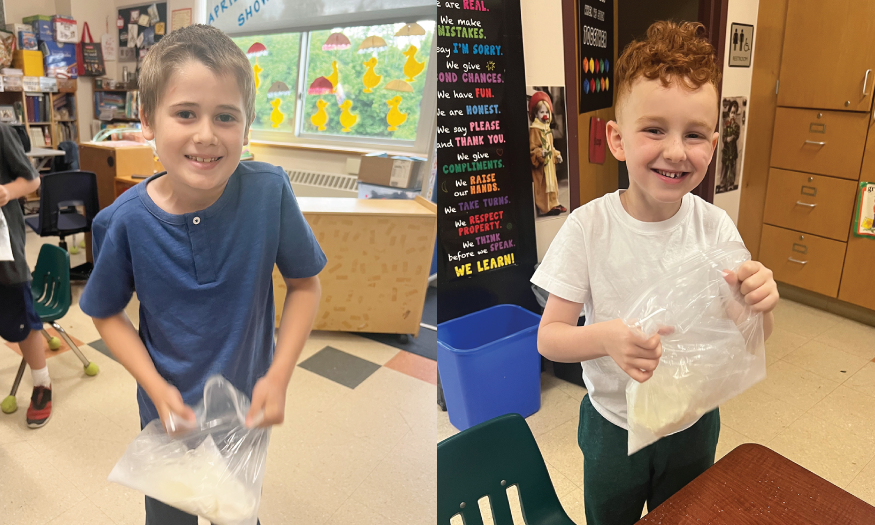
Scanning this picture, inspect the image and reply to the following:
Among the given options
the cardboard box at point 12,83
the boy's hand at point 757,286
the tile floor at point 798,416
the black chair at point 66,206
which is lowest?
the tile floor at point 798,416

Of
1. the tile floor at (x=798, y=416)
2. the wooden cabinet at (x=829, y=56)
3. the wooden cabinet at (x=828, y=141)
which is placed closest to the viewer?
the tile floor at (x=798, y=416)

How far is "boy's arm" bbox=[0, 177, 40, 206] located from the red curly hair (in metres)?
0.89

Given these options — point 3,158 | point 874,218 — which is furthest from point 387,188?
point 874,218

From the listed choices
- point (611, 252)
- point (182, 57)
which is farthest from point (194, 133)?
point (611, 252)

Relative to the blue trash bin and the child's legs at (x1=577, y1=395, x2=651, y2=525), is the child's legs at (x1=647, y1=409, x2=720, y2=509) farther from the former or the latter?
the blue trash bin

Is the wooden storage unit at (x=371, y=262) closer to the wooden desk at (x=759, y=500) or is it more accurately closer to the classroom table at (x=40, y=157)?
the classroom table at (x=40, y=157)

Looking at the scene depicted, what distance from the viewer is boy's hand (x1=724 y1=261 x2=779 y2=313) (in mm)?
815

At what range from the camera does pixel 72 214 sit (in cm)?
74

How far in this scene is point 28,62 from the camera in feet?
2.58

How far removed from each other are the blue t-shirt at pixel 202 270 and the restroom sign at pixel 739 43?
1.19 metres


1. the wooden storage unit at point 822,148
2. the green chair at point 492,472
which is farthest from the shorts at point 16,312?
the wooden storage unit at point 822,148

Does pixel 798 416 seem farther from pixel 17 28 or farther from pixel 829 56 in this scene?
pixel 17 28

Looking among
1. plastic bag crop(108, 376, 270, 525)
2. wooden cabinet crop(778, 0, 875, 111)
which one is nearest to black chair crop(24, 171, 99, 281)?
plastic bag crop(108, 376, 270, 525)

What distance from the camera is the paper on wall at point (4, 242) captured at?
0.82m
